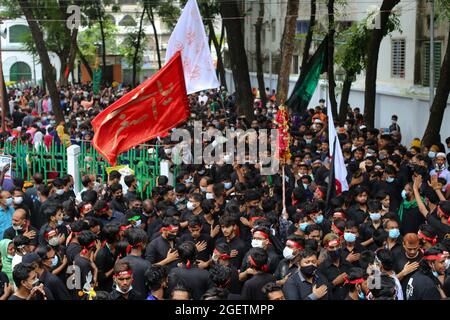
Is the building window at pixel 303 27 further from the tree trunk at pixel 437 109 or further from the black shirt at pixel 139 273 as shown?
the black shirt at pixel 139 273

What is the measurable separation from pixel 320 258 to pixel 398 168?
212 inches

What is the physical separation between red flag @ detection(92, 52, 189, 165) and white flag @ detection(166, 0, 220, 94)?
4.00 feet

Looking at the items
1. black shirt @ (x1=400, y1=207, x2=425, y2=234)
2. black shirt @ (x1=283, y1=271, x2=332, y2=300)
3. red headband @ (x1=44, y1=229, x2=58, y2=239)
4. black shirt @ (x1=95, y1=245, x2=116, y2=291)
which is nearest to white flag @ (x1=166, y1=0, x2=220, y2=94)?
black shirt @ (x1=400, y1=207, x2=425, y2=234)

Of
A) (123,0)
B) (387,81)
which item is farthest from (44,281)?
(123,0)

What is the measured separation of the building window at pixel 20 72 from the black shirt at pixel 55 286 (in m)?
54.7

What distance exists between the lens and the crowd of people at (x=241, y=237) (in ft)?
23.9

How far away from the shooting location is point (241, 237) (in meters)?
9.68

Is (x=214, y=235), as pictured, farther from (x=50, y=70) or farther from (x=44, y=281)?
(x=50, y=70)

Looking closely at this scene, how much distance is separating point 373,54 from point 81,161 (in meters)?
7.76

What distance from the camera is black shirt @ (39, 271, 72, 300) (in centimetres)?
751

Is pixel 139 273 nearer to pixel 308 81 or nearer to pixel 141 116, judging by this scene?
pixel 141 116

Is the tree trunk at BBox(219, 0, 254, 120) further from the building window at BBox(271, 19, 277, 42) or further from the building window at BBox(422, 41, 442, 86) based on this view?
the building window at BBox(271, 19, 277, 42)

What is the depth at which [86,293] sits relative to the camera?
7.80 meters

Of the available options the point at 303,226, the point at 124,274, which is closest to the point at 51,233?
the point at 124,274
